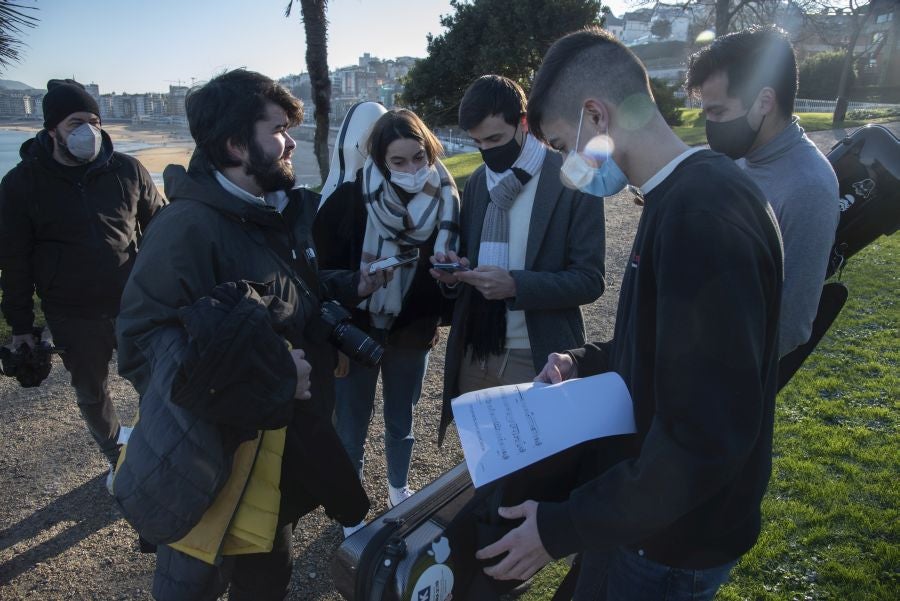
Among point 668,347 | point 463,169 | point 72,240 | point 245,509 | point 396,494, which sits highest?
point 463,169

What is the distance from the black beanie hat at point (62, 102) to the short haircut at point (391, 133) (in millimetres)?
1954

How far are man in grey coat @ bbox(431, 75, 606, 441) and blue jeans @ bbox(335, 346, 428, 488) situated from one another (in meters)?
0.42

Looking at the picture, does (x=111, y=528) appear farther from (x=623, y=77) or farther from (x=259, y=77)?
(x=623, y=77)

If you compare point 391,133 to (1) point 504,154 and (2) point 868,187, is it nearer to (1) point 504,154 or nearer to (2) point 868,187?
(1) point 504,154

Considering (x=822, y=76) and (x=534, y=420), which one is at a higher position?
(x=822, y=76)

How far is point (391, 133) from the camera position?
2.77 meters

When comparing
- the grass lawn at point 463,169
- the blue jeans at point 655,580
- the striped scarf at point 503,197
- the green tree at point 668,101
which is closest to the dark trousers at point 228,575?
the blue jeans at point 655,580

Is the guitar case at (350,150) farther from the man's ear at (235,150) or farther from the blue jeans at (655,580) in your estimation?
the blue jeans at (655,580)

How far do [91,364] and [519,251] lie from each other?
2.70m

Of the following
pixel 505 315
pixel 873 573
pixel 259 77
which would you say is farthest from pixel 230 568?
pixel 873 573

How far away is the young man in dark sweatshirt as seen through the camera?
1.04m

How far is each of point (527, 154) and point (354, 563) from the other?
5.95ft

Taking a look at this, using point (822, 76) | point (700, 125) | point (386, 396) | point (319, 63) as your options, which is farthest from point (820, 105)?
point (386, 396)

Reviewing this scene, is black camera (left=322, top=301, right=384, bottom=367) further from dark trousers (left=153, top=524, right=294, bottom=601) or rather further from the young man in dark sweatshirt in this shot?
the young man in dark sweatshirt
